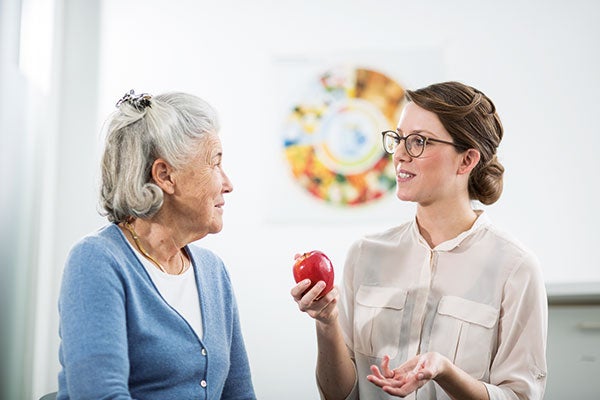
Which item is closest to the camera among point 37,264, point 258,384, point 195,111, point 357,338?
point 195,111

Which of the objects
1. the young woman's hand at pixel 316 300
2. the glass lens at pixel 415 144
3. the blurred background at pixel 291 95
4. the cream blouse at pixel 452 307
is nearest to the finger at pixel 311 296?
the young woman's hand at pixel 316 300

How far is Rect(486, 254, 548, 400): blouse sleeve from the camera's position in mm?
1539

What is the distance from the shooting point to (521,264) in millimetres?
1626

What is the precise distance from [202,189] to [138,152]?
6.8 inches

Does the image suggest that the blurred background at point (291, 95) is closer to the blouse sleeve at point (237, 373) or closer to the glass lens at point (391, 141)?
the glass lens at point (391, 141)

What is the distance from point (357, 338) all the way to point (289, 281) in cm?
119

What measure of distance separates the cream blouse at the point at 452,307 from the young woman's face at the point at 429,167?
130 mm

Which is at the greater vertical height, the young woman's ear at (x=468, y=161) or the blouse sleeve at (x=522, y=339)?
the young woman's ear at (x=468, y=161)

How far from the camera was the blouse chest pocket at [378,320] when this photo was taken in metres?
1.71

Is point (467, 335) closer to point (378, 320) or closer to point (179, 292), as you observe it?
point (378, 320)

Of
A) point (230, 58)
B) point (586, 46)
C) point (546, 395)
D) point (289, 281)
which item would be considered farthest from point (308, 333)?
point (586, 46)

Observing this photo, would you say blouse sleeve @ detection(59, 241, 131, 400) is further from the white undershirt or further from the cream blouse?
the cream blouse

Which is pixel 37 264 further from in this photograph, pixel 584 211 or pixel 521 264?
pixel 584 211

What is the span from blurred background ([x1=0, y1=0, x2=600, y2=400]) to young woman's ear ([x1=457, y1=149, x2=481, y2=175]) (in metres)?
1.24
